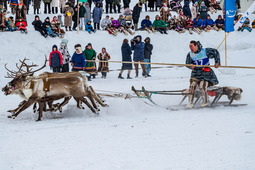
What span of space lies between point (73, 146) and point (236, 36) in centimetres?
1776

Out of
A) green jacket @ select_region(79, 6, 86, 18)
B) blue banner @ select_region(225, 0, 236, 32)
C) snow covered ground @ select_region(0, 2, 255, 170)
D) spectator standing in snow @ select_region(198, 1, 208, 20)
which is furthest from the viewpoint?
spectator standing in snow @ select_region(198, 1, 208, 20)

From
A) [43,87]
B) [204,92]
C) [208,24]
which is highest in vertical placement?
[208,24]

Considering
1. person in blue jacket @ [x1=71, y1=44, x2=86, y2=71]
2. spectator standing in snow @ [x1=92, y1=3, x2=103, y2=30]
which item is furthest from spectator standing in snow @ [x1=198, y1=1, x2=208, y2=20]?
person in blue jacket @ [x1=71, y1=44, x2=86, y2=71]

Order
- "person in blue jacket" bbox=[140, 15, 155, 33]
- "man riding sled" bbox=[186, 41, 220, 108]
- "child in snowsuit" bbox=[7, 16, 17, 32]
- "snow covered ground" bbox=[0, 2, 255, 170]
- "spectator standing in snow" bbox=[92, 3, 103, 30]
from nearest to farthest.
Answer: "snow covered ground" bbox=[0, 2, 255, 170], "man riding sled" bbox=[186, 41, 220, 108], "child in snowsuit" bbox=[7, 16, 17, 32], "spectator standing in snow" bbox=[92, 3, 103, 30], "person in blue jacket" bbox=[140, 15, 155, 33]

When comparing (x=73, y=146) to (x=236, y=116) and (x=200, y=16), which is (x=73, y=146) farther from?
(x=200, y=16)

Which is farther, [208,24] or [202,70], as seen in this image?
[208,24]

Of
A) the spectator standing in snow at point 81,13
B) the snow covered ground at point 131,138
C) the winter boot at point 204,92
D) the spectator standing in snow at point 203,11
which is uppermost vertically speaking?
the spectator standing in snow at point 203,11

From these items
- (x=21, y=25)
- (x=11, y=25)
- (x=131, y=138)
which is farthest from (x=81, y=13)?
(x=131, y=138)

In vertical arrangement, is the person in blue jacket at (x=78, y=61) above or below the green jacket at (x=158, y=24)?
below

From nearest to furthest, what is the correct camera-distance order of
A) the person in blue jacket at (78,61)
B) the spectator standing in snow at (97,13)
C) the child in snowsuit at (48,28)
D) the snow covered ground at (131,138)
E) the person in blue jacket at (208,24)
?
the snow covered ground at (131,138) → the person in blue jacket at (78,61) → the child in snowsuit at (48,28) → the spectator standing in snow at (97,13) → the person in blue jacket at (208,24)

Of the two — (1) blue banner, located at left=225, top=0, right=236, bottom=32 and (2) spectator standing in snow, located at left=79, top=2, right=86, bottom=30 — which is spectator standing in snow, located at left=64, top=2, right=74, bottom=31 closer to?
(2) spectator standing in snow, located at left=79, top=2, right=86, bottom=30

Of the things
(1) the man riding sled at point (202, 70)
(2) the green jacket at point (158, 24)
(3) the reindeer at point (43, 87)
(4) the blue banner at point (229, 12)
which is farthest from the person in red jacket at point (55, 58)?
(2) the green jacket at point (158, 24)

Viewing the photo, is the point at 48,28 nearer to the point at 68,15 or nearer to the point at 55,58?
the point at 68,15

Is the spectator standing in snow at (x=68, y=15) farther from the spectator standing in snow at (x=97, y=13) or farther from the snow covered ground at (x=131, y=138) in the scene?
the snow covered ground at (x=131, y=138)
